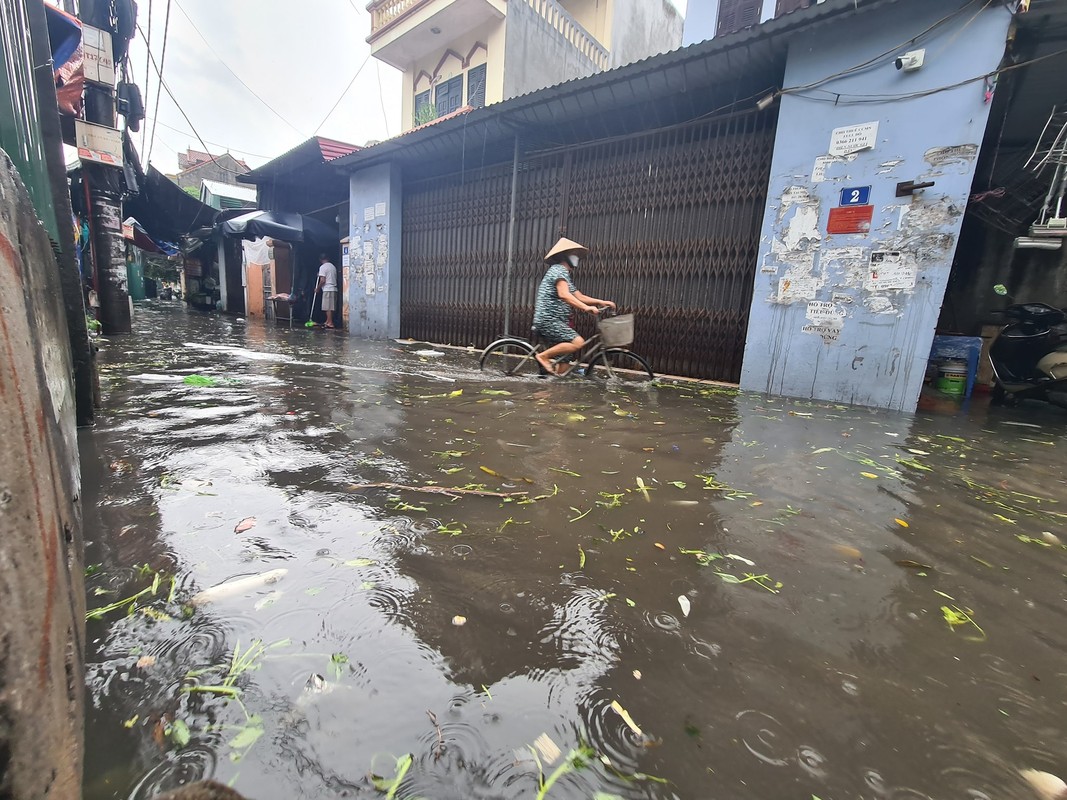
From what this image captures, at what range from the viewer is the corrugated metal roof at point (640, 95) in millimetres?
4973

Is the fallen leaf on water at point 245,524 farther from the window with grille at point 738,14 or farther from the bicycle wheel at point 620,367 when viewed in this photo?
the window with grille at point 738,14

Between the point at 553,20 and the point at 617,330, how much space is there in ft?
39.1

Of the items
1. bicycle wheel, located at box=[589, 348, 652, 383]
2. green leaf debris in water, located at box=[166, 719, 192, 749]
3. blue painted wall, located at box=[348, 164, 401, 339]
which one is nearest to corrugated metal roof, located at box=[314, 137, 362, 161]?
blue painted wall, located at box=[348, 164, 401, 339]

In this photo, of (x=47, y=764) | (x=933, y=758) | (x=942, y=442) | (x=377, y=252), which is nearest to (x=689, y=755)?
(x=933, y=758)

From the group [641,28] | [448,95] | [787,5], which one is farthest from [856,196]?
[641,28]

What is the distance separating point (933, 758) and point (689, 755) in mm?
523

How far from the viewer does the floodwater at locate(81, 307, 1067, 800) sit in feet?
3.14

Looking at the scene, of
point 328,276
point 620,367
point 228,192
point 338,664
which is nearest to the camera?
point 338,664

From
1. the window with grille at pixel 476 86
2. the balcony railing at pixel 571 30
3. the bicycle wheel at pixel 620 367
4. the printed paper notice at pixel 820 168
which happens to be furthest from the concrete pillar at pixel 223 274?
the printed paper notice at pixel 820 168

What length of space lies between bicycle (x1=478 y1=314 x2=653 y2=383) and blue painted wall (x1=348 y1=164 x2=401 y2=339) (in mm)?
4896

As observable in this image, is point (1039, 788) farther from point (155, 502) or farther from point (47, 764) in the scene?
point (155, 502)

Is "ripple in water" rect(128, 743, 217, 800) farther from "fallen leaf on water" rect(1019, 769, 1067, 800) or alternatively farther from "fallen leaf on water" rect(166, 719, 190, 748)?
"fallen leaf on water" rect(1019, 769, 1067, 800)

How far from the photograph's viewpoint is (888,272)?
4.87 metres

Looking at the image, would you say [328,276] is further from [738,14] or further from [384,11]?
[738,14]
